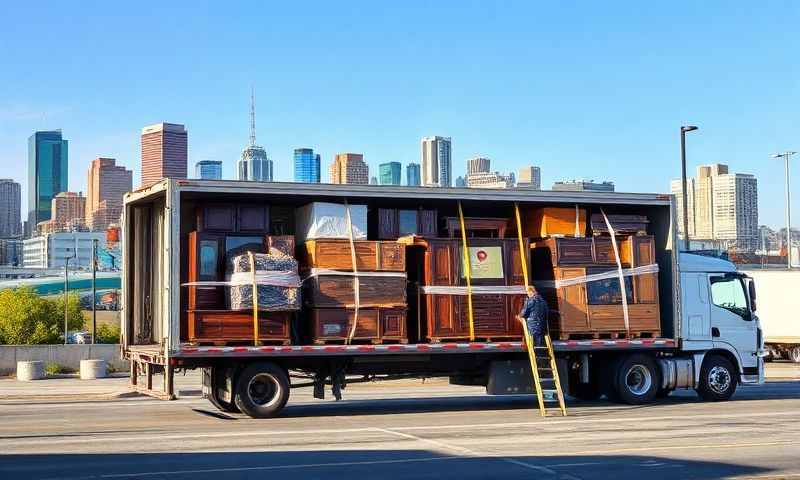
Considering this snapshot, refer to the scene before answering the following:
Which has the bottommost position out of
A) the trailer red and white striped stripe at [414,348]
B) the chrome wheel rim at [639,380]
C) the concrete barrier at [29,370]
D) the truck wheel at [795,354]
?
the truck wheel at [795,354]

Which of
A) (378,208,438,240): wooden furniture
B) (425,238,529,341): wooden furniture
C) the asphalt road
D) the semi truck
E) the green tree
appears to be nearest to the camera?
the asphalt road

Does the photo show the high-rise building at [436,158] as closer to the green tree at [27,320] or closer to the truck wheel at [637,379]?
the green tree at [27,320]

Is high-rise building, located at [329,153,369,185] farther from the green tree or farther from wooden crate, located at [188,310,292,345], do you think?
wooden crate, located at [188,310,292,345]

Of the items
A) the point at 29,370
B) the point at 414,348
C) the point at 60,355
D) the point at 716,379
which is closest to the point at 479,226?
the point at 414,348

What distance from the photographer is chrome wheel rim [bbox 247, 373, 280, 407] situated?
669 inches

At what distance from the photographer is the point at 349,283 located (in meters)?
17.3

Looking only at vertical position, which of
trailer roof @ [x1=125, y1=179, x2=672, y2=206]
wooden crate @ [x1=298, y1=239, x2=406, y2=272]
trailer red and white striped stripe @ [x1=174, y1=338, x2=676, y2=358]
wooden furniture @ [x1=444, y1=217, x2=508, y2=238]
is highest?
trailer roof @ [x1=125, y1=179, x2=672, y2=206]

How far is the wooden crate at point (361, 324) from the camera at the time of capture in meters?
17.2

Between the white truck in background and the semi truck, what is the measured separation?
17.1 metres

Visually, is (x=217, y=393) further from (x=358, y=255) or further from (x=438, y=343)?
(x=438, y=343)

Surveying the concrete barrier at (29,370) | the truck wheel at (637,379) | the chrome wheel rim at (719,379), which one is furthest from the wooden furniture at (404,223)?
the concrete barrier at (29,370)

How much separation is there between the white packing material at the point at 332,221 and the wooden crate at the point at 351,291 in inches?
28.7

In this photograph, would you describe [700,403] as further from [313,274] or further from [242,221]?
[242,221]

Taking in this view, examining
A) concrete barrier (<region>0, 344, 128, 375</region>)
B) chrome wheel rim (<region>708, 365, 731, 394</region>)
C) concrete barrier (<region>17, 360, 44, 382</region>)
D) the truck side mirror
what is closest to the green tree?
concrete barrier (<region>0, 344, 128, 375</region>)
